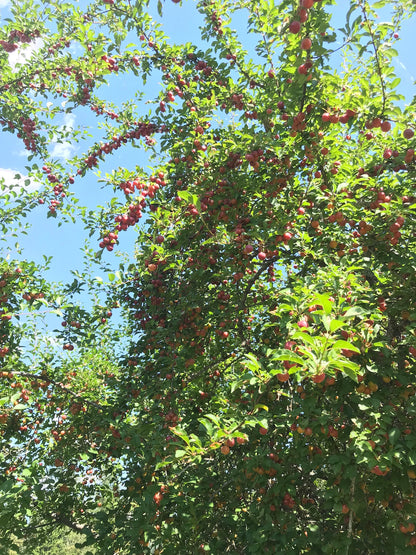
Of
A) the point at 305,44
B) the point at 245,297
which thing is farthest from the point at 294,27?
the point at 245,297

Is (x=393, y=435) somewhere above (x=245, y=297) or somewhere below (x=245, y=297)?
below

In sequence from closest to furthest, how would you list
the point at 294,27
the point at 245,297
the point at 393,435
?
the point at 393,435 < the point at 294,27 < the point at 245,297

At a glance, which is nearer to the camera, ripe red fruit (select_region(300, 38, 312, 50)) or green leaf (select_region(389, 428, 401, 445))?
green leaf (select_region(389, 428, 401, 445))

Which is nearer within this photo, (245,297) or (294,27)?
(294,27)

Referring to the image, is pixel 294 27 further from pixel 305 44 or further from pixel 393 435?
pixel 393 435

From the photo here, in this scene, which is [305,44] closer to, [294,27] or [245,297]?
[294,27]

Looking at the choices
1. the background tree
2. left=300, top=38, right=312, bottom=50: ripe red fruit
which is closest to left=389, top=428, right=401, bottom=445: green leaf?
the background tree

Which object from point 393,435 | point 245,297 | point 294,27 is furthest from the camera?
point 245,297

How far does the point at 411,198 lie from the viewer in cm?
327

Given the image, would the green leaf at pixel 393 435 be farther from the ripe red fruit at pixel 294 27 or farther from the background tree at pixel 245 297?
the ripe red fruit at pixel 294 27

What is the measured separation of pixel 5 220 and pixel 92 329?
6.96 feet

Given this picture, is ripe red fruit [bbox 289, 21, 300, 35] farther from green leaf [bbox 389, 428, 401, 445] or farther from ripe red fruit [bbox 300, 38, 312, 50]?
green leaf [bbox 389, 428, 401, 445]

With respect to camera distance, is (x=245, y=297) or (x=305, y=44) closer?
(x=305, y=44)

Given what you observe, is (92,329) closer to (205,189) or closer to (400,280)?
(205,189)
